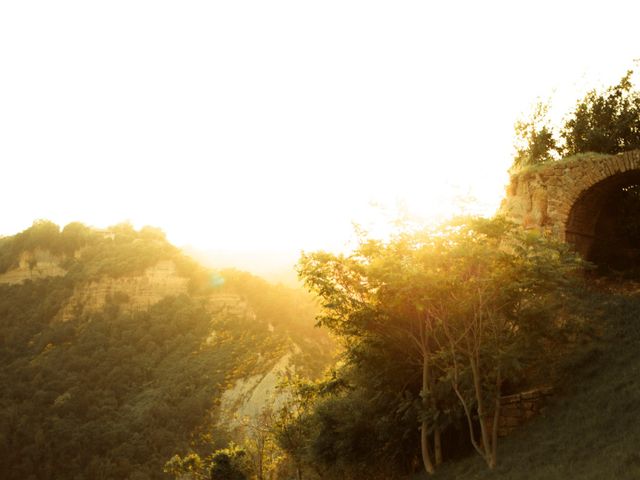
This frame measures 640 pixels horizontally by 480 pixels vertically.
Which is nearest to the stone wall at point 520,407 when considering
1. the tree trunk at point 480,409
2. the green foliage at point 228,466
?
the tree trunk at point 480,409

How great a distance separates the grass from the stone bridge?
2675 millimetres

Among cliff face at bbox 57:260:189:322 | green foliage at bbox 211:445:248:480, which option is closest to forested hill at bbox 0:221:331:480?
cliff face at bbox 57:260:189:322

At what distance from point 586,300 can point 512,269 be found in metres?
3.97

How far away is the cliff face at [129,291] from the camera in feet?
250

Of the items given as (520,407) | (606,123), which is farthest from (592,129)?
(520,407)

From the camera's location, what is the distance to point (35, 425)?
50.6m

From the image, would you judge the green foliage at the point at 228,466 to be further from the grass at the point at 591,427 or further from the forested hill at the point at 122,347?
the forested hill at the point at 122,347

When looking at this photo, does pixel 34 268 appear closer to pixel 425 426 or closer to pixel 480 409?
pixel 425 426

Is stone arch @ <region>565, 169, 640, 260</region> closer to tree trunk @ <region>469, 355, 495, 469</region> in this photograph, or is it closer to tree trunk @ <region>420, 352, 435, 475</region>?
tree trunk @ <region>420, 352, 435, 475</region>

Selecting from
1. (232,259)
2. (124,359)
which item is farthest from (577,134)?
(232,259)

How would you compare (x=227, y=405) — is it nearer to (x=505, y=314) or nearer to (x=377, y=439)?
(x=377, y=439)

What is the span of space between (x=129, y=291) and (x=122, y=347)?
15.2m

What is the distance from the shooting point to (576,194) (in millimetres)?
14906

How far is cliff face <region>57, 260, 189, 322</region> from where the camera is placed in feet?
250
